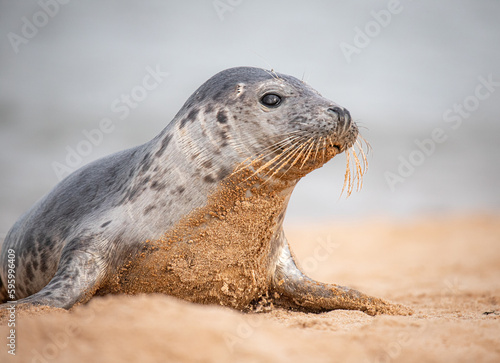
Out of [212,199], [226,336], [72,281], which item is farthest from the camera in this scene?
[212,199]

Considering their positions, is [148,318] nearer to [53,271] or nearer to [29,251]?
[53,271]

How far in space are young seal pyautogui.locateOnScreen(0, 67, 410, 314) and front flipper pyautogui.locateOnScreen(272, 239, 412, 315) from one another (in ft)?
0.66

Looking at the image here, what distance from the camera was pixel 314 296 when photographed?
Result: 11.9 ft

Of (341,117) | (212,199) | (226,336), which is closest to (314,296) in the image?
(212,199)

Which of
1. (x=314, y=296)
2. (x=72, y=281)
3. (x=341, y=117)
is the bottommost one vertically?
(x=314, y=296)

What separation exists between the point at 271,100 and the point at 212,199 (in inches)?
27.8

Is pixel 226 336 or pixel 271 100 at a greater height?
pixel 271 100

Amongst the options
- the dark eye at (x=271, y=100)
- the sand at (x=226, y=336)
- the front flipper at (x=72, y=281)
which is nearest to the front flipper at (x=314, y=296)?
the sand at (x=226, y=336)

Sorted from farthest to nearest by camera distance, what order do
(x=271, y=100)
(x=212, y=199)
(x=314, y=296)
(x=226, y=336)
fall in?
1. (x=314, y=296)
2. (x=271, y=100)
3. (x=212, y=199)
4. (x=226, y=336)

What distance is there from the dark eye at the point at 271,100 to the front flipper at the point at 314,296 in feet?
3.60

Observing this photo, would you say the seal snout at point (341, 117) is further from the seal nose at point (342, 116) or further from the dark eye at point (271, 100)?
the dark eye at point (271, 100)

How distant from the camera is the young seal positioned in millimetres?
3096

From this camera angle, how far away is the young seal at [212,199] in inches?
122

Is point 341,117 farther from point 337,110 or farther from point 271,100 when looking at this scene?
point 271,100
